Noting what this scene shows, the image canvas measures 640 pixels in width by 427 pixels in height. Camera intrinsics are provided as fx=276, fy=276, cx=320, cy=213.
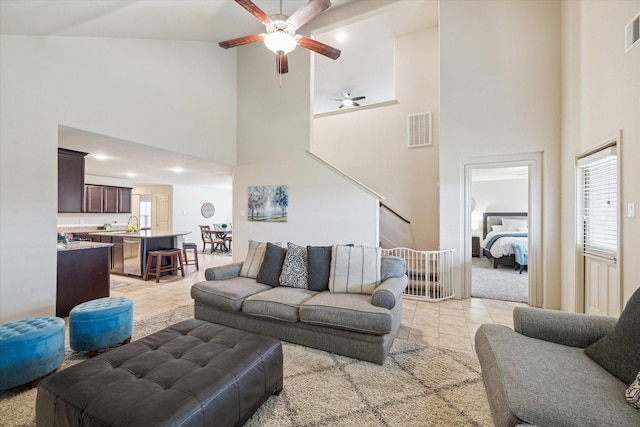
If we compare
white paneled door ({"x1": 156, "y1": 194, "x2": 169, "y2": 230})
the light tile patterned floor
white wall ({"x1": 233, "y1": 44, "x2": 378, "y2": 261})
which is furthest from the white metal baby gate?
white paneled door ({"x1": 156, "y1": 194, "x2": 169, "y2": 230})

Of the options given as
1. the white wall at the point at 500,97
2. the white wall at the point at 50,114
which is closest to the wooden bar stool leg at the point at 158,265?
the white wall at the point at 50,114

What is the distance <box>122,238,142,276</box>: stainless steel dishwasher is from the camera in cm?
551

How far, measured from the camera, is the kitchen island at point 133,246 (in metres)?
5.48

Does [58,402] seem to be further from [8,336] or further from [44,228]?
[44,228]

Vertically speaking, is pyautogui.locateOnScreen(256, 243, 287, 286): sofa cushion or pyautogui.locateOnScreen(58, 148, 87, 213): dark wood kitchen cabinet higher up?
pyautogui.locateOnScreen(58, 148, 87, 213): dark wood kitchen cabinet

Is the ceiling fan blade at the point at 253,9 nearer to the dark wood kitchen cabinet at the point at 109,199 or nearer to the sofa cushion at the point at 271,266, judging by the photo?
the sofa cushion at the point at 271,266

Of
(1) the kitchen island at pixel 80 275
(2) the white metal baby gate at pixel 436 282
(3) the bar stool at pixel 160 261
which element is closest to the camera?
(1) the kitchen island at pixel 80 275

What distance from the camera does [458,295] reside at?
13.9 ft

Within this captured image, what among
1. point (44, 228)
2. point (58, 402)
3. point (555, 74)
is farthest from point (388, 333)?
point (555, 74)

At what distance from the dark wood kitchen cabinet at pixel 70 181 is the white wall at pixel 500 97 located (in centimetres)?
530

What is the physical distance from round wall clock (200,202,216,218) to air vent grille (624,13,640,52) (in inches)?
429

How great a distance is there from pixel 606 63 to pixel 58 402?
4838mm

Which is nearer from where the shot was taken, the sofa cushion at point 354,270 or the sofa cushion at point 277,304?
the sofa cushion at point 277,304

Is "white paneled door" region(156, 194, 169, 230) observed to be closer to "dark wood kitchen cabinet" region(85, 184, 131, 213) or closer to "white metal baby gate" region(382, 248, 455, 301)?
"dark wood kitchen cabinet" region(85, 184, 131, 213)
